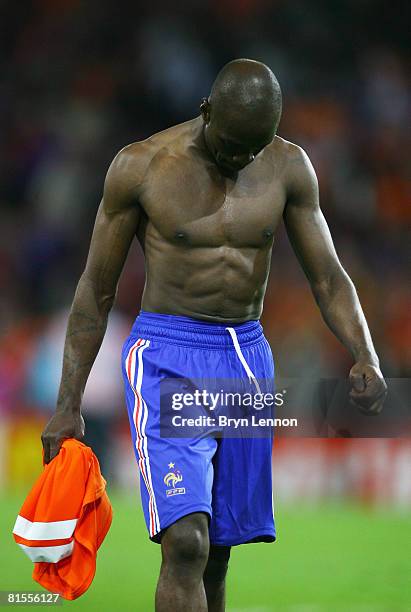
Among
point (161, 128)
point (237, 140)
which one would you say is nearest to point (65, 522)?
point (237, 140)

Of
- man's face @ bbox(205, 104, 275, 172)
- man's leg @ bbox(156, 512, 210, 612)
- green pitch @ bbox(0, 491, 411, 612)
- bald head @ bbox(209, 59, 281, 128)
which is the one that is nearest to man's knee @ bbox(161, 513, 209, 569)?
man's leg @ bbox(156, 512, 210, 612)

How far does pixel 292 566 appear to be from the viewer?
7.14 metres

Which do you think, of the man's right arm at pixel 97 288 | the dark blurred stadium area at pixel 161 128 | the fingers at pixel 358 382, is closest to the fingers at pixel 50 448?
the man's right arm at pixel 97 288

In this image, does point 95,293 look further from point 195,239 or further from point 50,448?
point 50,448

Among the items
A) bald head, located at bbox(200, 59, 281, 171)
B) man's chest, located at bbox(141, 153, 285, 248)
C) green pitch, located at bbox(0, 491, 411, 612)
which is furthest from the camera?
green pitch, located at bbox(0, 491, 411, 612)

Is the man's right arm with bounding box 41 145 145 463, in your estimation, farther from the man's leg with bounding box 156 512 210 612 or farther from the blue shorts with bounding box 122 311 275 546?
the man's leg with bounding box 156 512 210 612

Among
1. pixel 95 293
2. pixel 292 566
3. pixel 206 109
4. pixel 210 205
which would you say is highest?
pixel 206 109

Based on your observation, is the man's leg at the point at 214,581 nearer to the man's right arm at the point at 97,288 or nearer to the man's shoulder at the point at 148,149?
the man's right arm at the point at 97,288

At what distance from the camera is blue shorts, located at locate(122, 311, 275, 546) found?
418 cm

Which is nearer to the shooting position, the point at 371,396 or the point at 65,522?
the point at 371,396

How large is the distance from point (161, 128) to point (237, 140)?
31.4 ft

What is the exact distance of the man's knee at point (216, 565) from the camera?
15.0ft

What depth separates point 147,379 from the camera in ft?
14.2

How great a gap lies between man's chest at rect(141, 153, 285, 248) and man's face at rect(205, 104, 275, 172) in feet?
0.50
